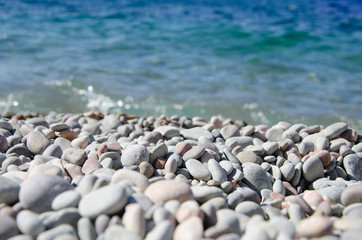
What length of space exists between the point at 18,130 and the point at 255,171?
1760 millimetres

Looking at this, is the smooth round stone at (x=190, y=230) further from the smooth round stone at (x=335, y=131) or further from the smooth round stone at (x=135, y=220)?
the smooth round stone at (x=335, y=131)

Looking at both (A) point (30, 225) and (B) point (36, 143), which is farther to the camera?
(B) point (36, 143)

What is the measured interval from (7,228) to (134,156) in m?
0.88

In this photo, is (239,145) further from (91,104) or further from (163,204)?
(91,104)

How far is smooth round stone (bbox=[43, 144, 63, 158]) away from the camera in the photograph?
2473 mm

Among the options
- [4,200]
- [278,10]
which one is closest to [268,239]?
[4,200]

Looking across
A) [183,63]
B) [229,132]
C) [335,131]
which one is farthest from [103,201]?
[183,63]

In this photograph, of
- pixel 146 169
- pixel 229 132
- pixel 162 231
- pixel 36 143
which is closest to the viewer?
pixel 162 231

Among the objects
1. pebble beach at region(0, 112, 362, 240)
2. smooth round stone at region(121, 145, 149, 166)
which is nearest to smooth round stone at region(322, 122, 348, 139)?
pebble beach at region(0, 112, 362, 240)

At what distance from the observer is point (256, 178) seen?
2357 mm

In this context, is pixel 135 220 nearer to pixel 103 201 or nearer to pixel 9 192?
pixel 103 201

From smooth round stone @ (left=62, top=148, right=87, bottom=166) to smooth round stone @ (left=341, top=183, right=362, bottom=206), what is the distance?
1439mm

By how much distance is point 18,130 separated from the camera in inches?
116

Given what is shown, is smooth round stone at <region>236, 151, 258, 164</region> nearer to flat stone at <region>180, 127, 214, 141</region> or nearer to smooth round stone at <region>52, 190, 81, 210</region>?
flat stone at <region>180, 127, 214, 141</region>
